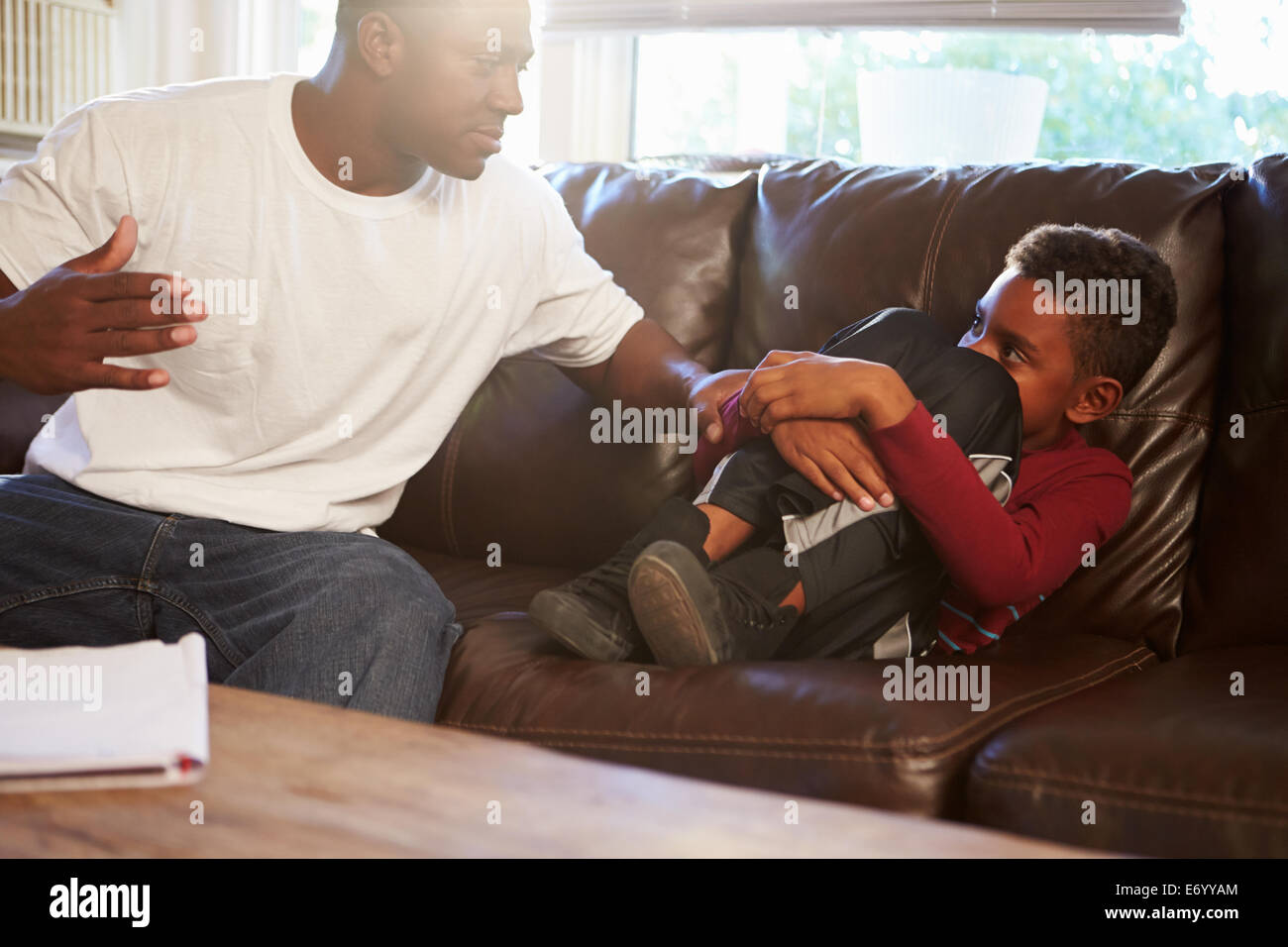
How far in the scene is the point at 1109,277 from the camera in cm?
142

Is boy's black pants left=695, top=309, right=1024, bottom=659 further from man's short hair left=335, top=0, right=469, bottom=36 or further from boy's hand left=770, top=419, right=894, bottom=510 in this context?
man's short hair left=335, top=0, right=469, bottom=36

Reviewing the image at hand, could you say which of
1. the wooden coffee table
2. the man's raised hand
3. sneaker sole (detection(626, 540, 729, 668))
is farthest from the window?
the wooden coffee table

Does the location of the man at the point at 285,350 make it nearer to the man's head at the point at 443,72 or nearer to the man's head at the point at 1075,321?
the man's head at the point at 443,72

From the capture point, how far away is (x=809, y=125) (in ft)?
8.49

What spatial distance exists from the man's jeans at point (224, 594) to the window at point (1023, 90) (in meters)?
1.44

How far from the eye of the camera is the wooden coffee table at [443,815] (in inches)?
21.8

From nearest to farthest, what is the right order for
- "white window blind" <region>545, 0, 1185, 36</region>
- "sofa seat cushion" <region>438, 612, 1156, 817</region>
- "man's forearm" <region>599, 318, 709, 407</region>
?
1. "sofa seat cushion" <region>438, 612, 1156, 817</region>
2. "man's forearm" <region>599, 318, 709, 407</region>
3. "white window blind" <region>545, 0, 1185, 36</region>

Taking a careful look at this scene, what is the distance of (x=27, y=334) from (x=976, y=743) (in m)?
0.96

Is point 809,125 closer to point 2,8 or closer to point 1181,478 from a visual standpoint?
point 1181,478

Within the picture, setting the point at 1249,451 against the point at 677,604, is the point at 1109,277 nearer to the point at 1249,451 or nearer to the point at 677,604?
the point at 1249,451

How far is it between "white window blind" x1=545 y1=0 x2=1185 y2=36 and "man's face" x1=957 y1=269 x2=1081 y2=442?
1019mm

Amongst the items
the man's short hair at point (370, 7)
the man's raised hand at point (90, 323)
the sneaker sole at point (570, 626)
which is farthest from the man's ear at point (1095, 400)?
the man's raised hand at point (90, 323)

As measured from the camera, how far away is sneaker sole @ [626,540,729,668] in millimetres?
1175
